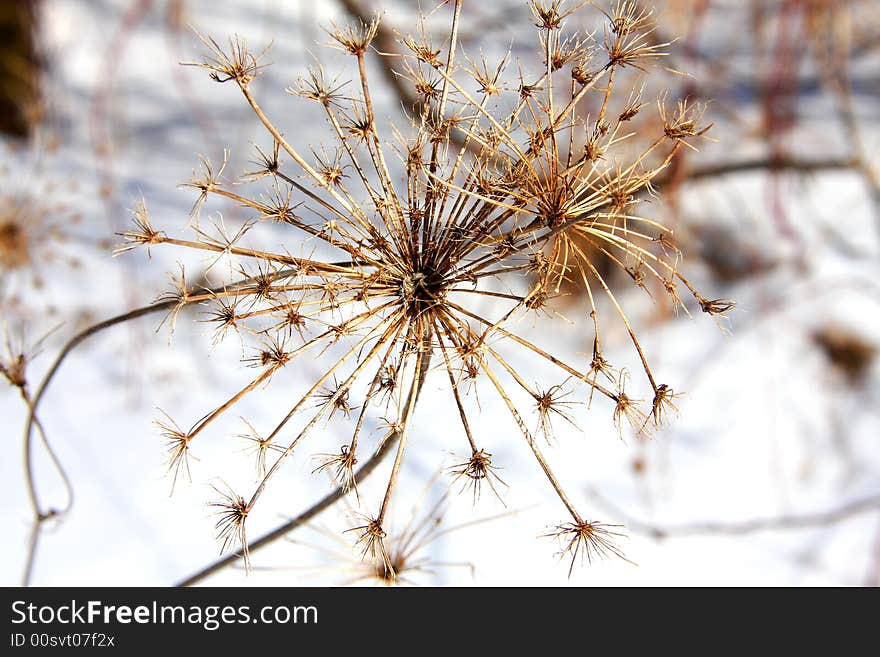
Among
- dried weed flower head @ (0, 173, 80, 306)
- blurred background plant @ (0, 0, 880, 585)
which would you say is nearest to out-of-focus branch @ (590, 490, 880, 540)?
blurred background plant @ (0, 0, 880, 585)

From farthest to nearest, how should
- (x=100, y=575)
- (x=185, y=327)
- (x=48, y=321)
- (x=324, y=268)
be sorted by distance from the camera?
(x=185, y=327) < (x=48, y=321) < (x=100, y=575) < (x=324, y=268)

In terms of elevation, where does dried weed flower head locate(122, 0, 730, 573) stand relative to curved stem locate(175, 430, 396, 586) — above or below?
above

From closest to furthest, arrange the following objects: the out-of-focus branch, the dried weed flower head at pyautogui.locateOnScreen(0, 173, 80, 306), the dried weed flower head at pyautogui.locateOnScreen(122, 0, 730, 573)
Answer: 1. the dried weed flower head at pyautogui.locateOnScreen(122, 0, 730, 573)
2. the dried weed flower head at pyautogui.locateOnScreen(0, 173, 80, 306)
3. the out-of-focus branch

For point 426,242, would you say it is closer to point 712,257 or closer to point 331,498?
point 331,498

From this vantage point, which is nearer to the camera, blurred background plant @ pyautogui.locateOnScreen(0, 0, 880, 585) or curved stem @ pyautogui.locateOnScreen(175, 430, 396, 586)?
curved stem @ pyautogui.locateOnScreen(175, 430, 396, 586)

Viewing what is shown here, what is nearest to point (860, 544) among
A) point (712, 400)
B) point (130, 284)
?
point (712, 400)

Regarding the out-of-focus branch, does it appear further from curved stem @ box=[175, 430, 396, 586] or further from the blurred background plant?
curved stem @ box=[175, 430, 396, 586]
